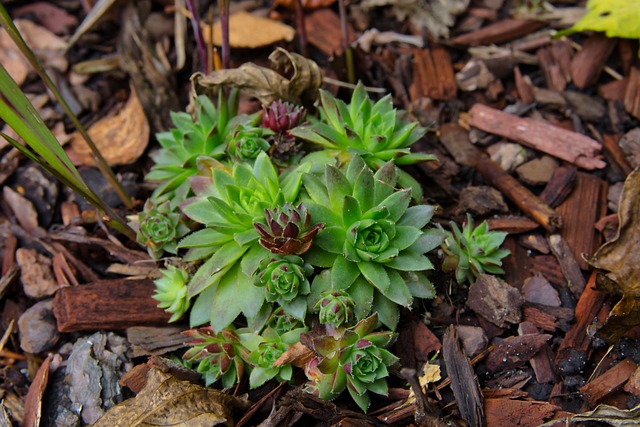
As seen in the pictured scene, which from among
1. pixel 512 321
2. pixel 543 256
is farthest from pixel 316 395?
pixel 543 256

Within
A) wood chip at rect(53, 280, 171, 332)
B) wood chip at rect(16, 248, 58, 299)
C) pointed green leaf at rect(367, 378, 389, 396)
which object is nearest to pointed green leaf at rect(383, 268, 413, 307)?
pointed green leaf at rect(367, 378, 389, 396)

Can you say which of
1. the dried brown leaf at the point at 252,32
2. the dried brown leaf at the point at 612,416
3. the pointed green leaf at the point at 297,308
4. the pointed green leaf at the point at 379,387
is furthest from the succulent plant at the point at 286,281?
the dried brown leaf at the point at 252,32

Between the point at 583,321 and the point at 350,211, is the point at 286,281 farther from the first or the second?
the point at 583,321

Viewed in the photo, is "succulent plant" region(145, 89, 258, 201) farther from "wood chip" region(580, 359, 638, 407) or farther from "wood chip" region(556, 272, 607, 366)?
"wood chip" region(580, 359, 638, 407)

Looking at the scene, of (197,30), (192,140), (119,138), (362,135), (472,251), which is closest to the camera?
(472,251)

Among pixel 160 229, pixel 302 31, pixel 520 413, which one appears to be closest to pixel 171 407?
pixel 160 229

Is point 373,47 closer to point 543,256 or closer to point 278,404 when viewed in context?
point 543,256

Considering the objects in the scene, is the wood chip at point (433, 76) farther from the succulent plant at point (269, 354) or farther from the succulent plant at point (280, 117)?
the succulent plant at point (269, 354)
